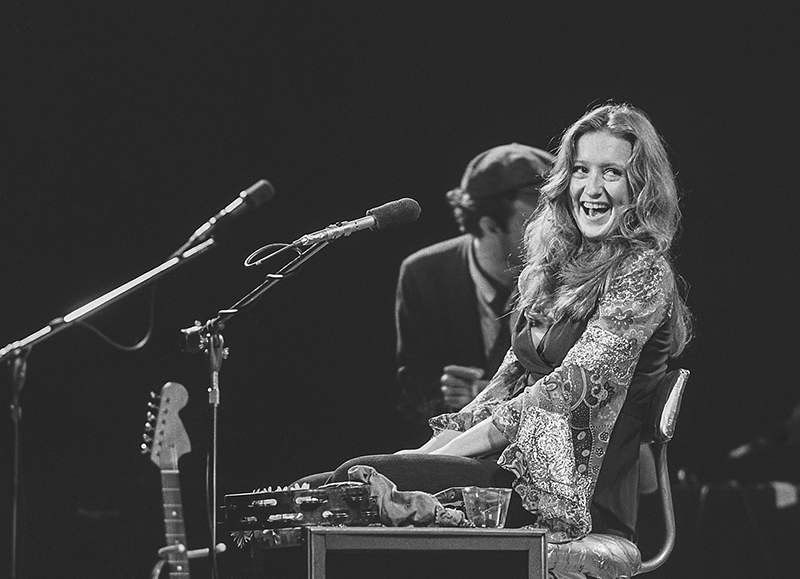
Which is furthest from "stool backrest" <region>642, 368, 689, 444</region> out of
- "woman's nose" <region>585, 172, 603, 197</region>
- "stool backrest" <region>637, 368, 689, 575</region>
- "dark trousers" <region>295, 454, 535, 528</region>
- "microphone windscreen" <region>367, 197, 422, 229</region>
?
"microphone windscreen" <region>367, 197, 422, 229</region>

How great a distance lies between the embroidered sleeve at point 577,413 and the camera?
2234mm

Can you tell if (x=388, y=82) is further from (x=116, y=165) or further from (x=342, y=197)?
(x=116, y=165)

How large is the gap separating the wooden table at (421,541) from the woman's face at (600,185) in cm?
92

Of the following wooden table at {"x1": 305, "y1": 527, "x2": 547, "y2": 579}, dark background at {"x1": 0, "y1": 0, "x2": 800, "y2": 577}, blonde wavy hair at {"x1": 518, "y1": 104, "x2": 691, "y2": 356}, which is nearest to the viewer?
wooden table at {"x1": 305, "y1": 527, "x2": 547, "y2": 579}

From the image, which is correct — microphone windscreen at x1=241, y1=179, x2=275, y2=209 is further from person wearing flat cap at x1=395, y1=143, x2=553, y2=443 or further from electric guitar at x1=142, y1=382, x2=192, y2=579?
person wearing flat cap at x1=395, y1=143, x2=553, y2=443

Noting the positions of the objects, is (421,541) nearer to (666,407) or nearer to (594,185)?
(666,407)

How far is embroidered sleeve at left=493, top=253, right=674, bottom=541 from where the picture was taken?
88.0 inches

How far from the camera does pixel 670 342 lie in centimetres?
246

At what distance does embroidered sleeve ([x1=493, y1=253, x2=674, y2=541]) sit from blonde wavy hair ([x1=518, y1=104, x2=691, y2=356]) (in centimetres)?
10

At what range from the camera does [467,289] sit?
Result: 4.03 meters

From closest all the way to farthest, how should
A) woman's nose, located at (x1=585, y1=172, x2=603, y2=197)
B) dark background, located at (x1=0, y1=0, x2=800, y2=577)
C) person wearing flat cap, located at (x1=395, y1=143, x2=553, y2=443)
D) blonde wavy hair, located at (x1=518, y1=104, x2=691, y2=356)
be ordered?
1. blonde wavy hair, located at (x1=518, y1=104, x2=691, y2=356)
2. woman's nose, located at (x1=585, y1=172, x2=603, y2=197)
3. dark background, located at (x1=0, y1=0, x2=800, y2=577)
4. person wearing flat cap, located at (x1=395, y1=143, x2=553, y2=443)

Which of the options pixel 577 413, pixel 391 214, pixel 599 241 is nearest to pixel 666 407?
pixel 577 413

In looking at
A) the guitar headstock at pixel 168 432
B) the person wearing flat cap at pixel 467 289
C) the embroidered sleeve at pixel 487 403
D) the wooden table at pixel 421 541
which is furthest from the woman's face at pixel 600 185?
the person wearing flat cap at pixel 467 289

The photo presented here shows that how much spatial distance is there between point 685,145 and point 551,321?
6.02 ft
